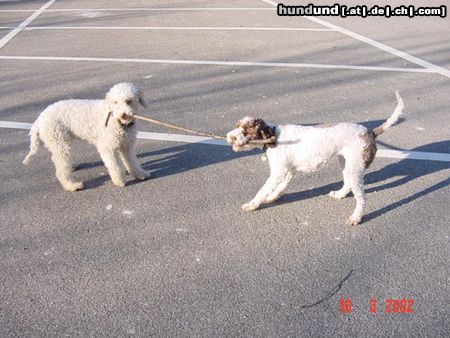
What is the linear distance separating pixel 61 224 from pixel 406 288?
111 inches

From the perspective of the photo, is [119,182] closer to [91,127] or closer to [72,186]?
[72,186]

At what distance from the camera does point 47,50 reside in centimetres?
834

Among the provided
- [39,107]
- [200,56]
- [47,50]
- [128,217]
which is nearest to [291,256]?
[128,217]

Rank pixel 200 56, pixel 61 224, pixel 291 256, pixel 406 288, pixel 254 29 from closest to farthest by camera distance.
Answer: pixel 406 288
pixel 291 256
pixel 61 224
pixel 200 56
pixel 254 29

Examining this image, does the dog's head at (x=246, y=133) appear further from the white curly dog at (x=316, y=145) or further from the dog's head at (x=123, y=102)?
the dog's head at (x=123, y=102)

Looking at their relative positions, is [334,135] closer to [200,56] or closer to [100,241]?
[100,241]

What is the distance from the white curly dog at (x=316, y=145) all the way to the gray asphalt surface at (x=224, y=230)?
16.8 inches

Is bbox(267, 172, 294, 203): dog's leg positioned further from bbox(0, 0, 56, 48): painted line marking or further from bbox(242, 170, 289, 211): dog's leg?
bbox(0, 0, 56, 48): painted line marking

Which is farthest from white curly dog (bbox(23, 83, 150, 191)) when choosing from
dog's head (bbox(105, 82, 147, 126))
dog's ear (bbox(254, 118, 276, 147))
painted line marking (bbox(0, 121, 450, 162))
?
dog's ear (bbox(254, 118, 276, 147))

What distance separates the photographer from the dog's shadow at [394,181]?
3.87 meters

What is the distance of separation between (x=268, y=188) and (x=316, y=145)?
57cm
